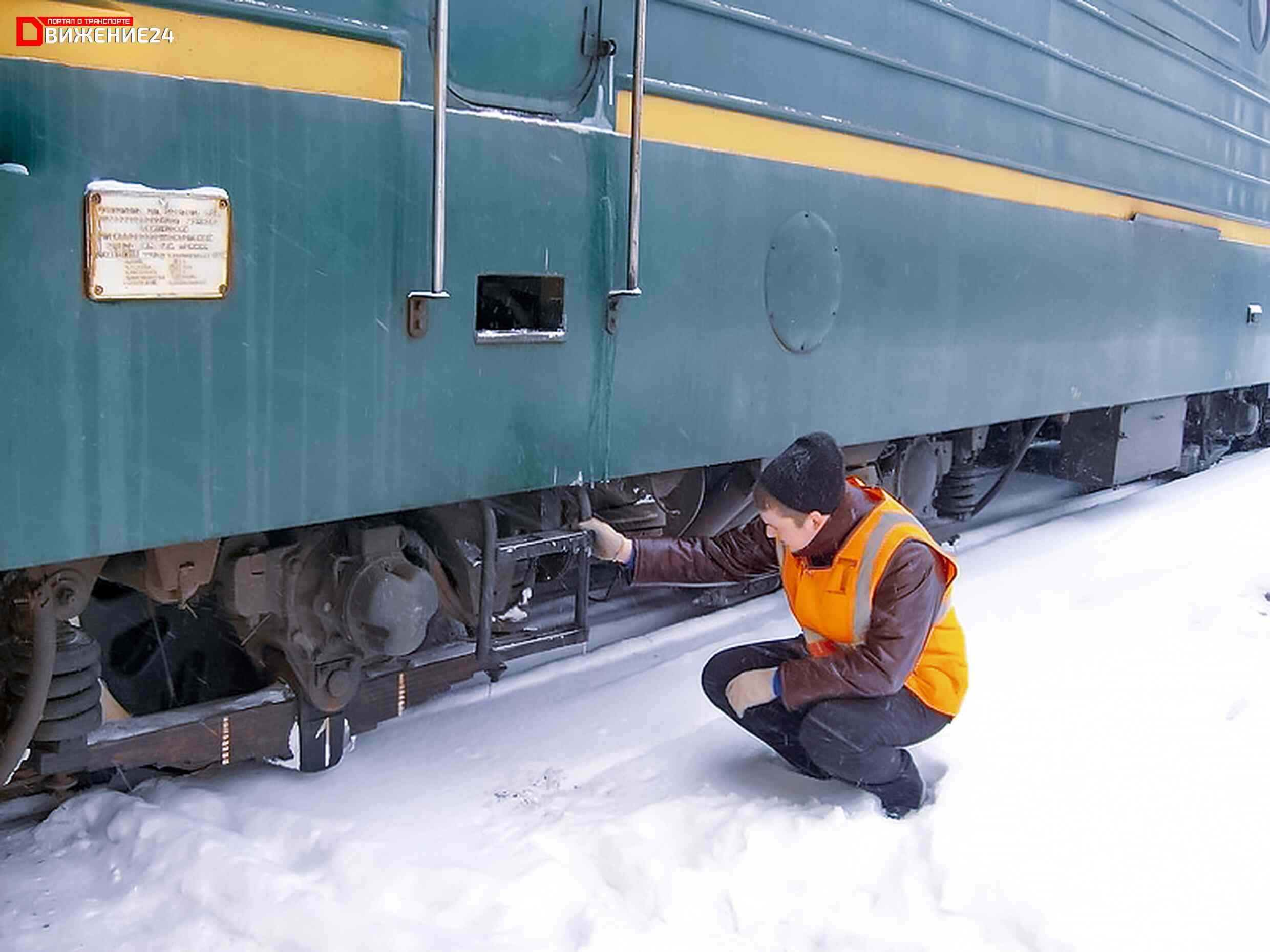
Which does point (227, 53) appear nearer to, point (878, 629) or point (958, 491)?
point (878, 629)

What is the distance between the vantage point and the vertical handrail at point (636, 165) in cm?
321

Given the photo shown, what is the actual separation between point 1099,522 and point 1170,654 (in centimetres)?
281

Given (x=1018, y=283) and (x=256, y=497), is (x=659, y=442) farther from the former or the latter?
(x=1018, y=283)

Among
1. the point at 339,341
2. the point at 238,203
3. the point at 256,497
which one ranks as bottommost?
the point at 256,497

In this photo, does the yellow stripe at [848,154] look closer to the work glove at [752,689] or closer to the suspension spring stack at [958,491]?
the suspension spring stack at [958,491]

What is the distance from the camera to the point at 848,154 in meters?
4.17

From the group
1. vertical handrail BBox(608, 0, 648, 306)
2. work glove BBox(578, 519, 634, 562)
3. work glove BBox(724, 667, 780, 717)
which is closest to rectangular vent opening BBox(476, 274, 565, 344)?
vertical handrail BBox(608, 0, 648, 306)

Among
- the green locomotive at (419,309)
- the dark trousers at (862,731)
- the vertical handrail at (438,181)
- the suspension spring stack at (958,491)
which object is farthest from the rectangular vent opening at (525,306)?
the suspension spring stack at (958,491)

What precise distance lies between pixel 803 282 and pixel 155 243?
6.96 feet

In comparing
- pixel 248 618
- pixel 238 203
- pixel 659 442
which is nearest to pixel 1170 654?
pixel 659 442

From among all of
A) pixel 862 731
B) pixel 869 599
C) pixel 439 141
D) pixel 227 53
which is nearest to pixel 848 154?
pixel 869 599

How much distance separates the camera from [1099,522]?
281 inches

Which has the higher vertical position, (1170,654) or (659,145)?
(659,145)

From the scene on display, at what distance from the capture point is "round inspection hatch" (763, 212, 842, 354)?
153 inches
